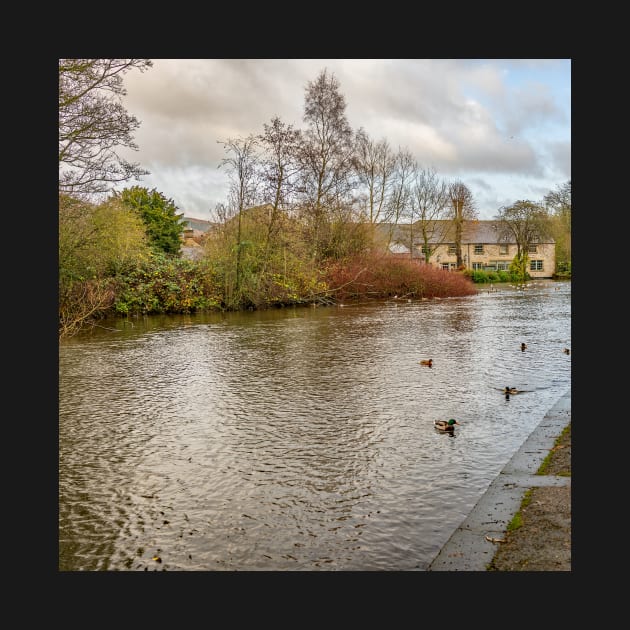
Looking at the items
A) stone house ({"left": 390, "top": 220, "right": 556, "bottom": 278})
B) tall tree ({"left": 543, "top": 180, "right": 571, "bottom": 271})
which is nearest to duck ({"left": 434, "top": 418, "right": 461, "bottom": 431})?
tall tree ({"left": 543, "top": 180, "right": 571, "bottom": 271})

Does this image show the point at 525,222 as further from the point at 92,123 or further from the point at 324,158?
the point at 92,123

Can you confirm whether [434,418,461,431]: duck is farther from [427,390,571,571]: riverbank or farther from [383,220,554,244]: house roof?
[383,220,554,244]: house roof

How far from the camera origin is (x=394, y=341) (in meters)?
15.8

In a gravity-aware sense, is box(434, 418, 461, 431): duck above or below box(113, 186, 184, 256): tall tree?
below

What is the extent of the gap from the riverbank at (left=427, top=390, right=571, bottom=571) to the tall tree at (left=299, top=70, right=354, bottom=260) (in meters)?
25.6

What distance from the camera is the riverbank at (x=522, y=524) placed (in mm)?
3775

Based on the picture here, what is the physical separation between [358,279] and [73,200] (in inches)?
753

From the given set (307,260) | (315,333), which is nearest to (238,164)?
(307,260)

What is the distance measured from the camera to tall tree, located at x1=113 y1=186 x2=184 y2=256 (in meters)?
45.9

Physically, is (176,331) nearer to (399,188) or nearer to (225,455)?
(225,455)

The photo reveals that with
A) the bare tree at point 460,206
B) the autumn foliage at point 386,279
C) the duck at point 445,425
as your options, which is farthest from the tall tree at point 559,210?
the duck at point 445,425

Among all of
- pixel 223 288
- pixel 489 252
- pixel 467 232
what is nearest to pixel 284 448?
pixel 223 288

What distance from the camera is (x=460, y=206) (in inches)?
2480

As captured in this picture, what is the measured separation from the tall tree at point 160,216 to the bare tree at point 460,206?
28515 millimetres
